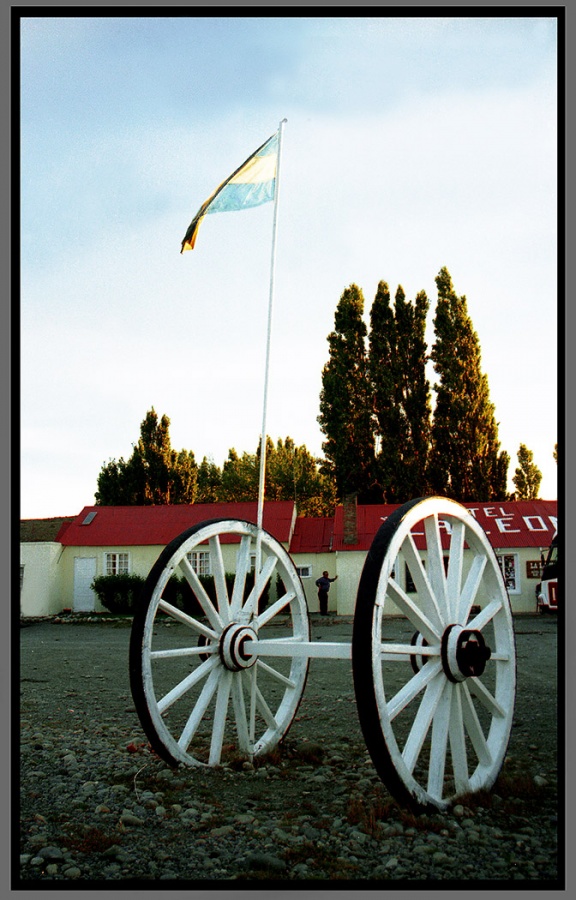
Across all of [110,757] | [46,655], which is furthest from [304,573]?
[110,757]

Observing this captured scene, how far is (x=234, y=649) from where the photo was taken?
621 centimetres

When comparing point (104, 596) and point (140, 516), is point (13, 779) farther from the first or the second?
point (140, 516)

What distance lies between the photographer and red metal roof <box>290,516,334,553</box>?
1300 inches

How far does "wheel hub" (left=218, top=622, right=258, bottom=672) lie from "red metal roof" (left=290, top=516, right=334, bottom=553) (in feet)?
86.5

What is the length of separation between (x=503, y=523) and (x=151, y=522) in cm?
1553

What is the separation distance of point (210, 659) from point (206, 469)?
6821cm

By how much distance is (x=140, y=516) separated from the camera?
35.9 m

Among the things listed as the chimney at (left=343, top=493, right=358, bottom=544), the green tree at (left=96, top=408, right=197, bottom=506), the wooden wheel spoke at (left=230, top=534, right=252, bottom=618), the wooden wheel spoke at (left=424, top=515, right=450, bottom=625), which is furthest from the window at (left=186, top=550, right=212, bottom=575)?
the wooden wheel spoke at (left=424, top=515, right=450, bottom=625)

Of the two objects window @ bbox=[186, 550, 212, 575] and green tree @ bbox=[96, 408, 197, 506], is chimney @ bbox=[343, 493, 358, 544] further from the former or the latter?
green tree @ bbox=[96, 408, 197, 506]

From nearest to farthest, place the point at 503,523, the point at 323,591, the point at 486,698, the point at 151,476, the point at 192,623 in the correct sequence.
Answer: the point at 486,698 < the point at 192,623 < the point at 323,591 < the point at 503,523 < the point at 151,476

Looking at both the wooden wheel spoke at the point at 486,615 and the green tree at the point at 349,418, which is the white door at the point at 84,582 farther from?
the wooden wheel spoke at the point at 486,615

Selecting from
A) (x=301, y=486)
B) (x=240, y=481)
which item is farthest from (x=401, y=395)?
(x=240, y=481)

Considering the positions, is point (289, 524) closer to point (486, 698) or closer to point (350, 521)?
point (350, 521)

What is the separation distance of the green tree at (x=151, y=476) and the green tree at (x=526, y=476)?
2969 cm
